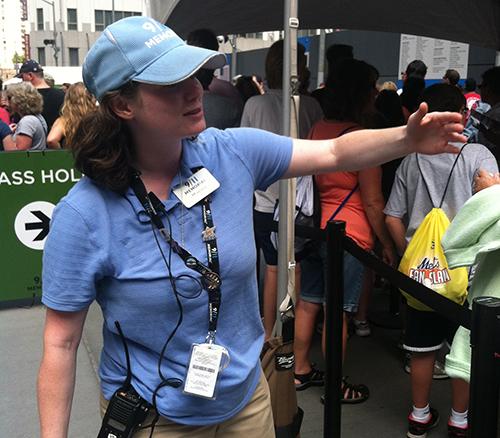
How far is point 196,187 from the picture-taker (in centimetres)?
163

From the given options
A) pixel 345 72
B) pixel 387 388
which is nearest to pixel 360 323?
pixel 387 388

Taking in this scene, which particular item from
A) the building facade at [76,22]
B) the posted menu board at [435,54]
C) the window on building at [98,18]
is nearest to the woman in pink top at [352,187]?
the posted menu board at [435,54]

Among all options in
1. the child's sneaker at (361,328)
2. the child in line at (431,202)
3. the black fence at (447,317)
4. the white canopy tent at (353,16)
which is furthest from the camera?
the white canopy tent at (353,16)

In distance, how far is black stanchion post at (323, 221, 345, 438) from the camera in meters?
2.70

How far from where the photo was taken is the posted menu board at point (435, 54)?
12672 mm

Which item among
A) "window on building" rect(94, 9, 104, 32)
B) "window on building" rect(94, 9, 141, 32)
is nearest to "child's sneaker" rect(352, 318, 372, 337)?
"window on building" rect(94, 9, 141, 32)

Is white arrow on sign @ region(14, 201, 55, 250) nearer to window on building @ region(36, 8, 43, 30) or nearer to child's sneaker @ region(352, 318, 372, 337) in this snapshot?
child's sneaker @ region(352, 318, 372, 337)

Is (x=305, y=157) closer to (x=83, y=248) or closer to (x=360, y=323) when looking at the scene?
(x=83, y=248)

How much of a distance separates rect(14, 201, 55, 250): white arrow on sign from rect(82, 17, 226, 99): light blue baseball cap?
391 cm

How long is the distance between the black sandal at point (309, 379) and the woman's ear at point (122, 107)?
260 centimetres

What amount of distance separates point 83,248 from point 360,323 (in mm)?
3398

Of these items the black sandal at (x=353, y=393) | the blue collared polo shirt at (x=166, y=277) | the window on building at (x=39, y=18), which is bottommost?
the black sandal at (x=353, y=393)

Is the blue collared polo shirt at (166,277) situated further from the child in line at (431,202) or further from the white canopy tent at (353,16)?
the white canopy tent at (353,16)

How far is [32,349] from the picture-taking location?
4426mm
